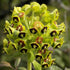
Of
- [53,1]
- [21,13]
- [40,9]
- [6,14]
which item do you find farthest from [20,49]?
[53,1]

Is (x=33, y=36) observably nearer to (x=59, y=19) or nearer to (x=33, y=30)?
(x=33, y=30)

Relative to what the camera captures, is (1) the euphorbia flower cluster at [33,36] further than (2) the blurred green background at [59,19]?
No

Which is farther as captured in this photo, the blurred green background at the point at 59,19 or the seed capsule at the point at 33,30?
the blurred green background at the point at 59,19

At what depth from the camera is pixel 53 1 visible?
13.3ft

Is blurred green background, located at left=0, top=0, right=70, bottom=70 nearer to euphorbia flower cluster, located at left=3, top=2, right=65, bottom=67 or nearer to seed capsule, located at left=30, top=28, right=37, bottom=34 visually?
euphorbia flower cluster, located at left=3, top=2, right=65, bottom=67

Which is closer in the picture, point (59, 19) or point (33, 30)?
point (33, 30)

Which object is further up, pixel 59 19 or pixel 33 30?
pixel 59 19

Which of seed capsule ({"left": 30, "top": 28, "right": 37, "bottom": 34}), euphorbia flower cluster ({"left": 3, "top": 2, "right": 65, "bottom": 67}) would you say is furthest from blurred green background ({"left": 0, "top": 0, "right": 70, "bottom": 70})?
seed capsule ({"left": 30, "top": 28, "right": 37, "bottom": 34})

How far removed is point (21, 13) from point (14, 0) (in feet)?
3.44

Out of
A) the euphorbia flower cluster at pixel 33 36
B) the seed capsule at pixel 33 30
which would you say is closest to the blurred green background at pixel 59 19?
the euphorbia flower cluster at pixel 33 36

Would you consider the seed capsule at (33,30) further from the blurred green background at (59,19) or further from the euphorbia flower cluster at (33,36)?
the blurred green background at (59,19)

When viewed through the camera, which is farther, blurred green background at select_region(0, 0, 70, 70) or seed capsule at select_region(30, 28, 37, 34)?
blurred green background at select_region(0, 0, 70, 70)

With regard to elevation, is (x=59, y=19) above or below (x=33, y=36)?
above

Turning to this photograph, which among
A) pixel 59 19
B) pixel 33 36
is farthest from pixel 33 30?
pixel 59 19
